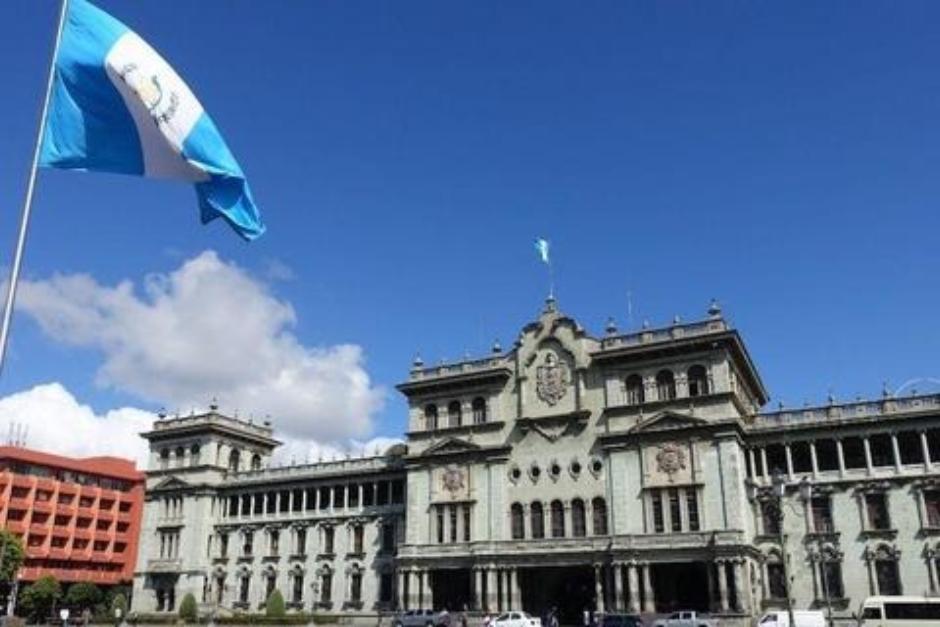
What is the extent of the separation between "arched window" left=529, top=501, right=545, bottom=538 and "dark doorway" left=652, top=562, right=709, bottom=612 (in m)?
8.25

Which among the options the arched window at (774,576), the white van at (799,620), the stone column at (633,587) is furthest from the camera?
the arched window at (774,576)

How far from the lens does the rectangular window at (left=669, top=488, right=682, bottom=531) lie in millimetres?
57031

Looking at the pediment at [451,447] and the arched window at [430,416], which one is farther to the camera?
the arched window at [430,416]

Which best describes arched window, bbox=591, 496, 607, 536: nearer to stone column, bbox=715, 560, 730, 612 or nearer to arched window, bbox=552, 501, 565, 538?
arched window, bbox=552, 501, 565, 538

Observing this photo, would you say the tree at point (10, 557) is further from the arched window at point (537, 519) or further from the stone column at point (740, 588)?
the stone column at point (740, 588)

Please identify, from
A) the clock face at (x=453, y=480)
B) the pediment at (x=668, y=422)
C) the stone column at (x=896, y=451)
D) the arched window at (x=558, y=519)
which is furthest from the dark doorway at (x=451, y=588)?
the stone column at (x=896, y=451)

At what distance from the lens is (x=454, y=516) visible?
65125 millimetres

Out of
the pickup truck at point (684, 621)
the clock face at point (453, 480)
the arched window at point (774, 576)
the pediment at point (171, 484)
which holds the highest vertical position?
the pediment at point (171, 484)

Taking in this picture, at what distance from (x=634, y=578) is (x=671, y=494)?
5849mm

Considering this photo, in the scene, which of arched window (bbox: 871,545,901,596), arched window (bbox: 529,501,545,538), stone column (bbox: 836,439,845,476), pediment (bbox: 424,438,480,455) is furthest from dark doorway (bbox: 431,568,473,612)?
arched window (bbox: 871,545,901,596)

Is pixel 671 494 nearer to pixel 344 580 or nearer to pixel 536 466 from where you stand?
pixel 536 466

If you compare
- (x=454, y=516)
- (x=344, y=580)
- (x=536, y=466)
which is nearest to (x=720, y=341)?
(x=536, y=466)

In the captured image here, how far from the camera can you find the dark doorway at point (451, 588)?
65.1 metres

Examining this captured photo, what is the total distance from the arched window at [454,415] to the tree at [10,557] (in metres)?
42.0
